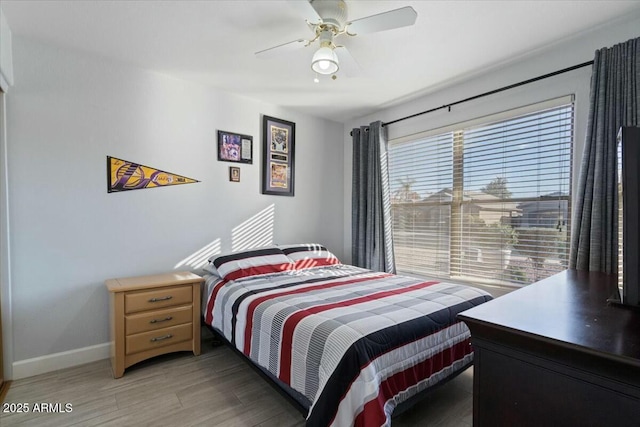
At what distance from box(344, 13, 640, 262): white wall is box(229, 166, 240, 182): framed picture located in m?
1.99

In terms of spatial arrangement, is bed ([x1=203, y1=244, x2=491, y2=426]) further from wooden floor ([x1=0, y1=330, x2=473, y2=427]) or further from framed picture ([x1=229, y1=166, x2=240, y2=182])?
framed picture ([x1=229, y1=166, x2=240, y2=182])

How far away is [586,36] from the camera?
2.24m

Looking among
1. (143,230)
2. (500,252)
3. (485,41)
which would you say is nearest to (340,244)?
(500,252)

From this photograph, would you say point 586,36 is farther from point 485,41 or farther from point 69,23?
point 69,23

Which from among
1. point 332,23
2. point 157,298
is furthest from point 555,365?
point 157,298

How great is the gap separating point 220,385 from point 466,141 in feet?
10.1

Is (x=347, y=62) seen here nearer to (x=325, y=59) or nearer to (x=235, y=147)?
(x=325, y=59)

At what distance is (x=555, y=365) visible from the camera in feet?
2.35

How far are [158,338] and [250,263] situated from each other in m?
0.94

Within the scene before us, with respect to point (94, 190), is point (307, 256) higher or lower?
lower

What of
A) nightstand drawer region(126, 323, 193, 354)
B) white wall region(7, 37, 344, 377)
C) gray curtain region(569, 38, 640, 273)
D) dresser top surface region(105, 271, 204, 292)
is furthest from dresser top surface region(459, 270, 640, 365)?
white wall region(7, 37, 344, 377)

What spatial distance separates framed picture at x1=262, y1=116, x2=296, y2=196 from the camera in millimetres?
3539

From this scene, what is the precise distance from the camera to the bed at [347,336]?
4.51ft

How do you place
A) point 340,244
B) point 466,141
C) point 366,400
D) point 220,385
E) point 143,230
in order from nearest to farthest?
1. point 366,400
2. point 220,385
3. point 143,230
4. point 466,141
5. point 340,244
